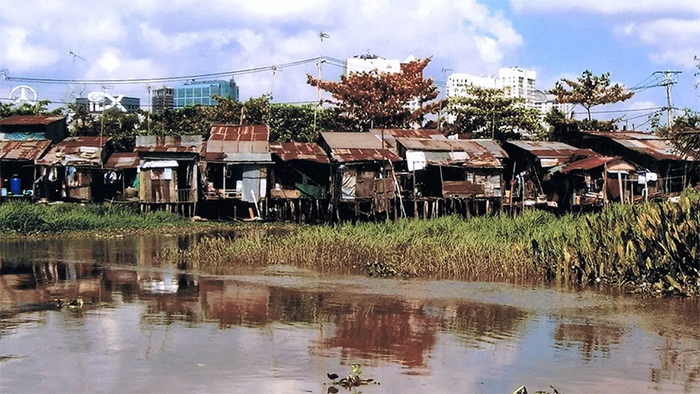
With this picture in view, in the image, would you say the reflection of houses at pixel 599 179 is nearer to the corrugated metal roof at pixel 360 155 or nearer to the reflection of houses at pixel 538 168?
the reflection of houses at pixel 538 168

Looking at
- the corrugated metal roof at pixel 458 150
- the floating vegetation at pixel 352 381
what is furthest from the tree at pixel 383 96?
the floating vegetation at pixel 352 381

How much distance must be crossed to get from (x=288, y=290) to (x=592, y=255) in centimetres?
592

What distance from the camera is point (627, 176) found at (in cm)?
2948

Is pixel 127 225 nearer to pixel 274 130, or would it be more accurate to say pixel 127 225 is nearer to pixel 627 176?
pixel 274 130

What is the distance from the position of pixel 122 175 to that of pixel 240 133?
16.7 feet

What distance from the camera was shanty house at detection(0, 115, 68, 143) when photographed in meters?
31.6

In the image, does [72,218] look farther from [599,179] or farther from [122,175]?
[599,179]

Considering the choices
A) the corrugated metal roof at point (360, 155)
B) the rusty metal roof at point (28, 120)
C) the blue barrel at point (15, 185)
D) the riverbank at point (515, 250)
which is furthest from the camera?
the rusty metal roof at point (28, 120)

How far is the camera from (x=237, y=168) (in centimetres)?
2969

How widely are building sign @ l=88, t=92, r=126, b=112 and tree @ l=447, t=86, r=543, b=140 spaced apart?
1539 centimetres

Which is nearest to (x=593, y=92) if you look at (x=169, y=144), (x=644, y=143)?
(x=644, y=143)

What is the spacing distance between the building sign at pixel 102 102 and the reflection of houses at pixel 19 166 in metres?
5.11

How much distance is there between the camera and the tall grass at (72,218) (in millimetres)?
23250

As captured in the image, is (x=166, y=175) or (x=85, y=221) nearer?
(x=85, y=221)
